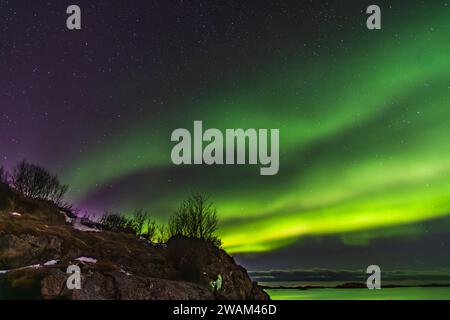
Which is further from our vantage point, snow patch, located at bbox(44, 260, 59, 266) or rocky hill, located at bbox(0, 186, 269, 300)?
snow patch, located at bbox(44, 260, 59, 266)

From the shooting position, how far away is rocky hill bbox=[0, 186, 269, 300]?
3172 cm

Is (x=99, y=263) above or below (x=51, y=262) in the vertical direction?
below

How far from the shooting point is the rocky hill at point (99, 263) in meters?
31.7

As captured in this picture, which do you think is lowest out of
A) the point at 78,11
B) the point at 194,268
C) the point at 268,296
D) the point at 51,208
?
the point at 268,296

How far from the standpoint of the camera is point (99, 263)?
36250mm

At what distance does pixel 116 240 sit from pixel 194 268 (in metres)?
8.46

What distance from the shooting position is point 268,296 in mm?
55406

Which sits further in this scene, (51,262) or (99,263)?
(99,263)

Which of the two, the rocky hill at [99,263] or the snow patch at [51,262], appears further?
the snow patch at [51,262]

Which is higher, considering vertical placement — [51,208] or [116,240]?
[51,208]
